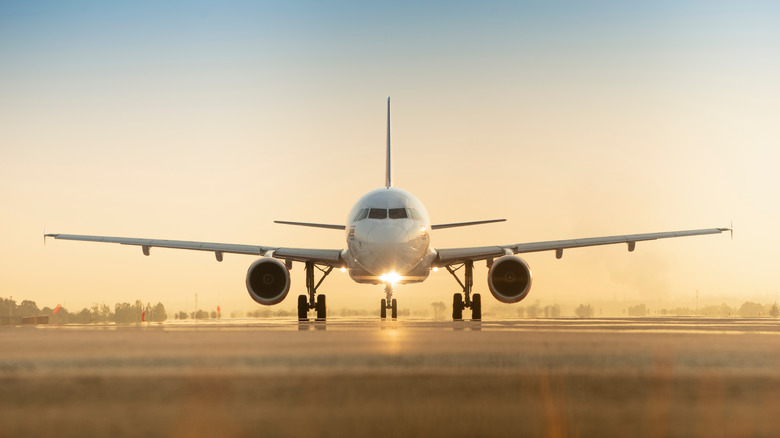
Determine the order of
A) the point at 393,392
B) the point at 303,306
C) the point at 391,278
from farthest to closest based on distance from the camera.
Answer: the point at 303,306 → the point at 391,278 → the point at 393,392

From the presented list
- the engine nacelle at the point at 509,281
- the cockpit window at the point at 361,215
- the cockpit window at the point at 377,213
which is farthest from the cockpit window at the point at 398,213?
the engine nacelle at the point at 509,281

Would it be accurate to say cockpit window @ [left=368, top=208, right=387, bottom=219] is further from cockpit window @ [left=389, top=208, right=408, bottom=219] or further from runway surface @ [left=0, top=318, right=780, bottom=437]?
runway surface @ [left=0, top=318, right=780, bottom=437]

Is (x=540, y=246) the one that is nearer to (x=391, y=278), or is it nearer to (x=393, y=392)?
(x=391, y=278)

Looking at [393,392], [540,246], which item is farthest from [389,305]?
[393,392]

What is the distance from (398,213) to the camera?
27375 millimetres

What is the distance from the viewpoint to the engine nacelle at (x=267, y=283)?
26.2m

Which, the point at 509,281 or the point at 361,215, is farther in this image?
the point at 361,215

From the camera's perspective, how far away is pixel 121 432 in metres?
3.97

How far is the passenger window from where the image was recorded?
2726 cm

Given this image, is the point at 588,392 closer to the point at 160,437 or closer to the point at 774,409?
the point at 774,409

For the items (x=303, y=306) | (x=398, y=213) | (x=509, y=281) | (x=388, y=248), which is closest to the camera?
(x=388, y=248)

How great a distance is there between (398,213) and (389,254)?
1594 mm

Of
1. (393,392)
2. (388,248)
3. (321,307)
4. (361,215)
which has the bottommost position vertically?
(393,392)

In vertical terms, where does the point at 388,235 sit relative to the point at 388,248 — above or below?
above
